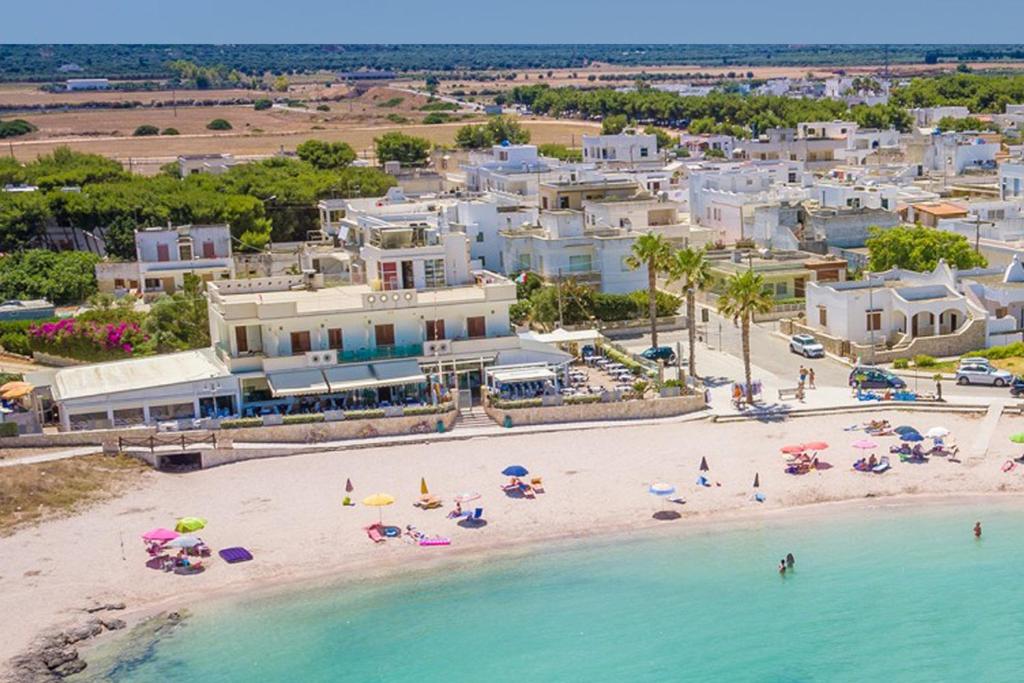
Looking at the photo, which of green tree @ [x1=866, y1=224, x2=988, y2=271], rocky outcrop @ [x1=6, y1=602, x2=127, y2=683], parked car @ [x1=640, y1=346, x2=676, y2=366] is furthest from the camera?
green tree @ [x1=866, y1=224, x2=988, y2=271]

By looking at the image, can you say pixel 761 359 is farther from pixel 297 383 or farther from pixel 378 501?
pixel 378 501

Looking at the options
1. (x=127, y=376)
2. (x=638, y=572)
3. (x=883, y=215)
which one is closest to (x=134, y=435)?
(x=127, y=376)

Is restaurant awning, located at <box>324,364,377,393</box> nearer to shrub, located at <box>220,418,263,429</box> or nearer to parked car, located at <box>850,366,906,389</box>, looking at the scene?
shrub, located at <box>220,418,263,429</box>

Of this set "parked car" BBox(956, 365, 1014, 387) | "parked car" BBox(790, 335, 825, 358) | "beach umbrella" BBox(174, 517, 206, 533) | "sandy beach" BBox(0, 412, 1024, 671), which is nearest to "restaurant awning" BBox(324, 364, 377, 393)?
"sandy beach" BBox(0, 412, 1024, 671)

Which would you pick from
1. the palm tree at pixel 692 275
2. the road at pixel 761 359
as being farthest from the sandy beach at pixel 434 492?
the palm tree at pixel 692 275

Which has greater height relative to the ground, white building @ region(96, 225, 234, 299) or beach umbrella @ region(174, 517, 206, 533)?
white building @ region(96, 225, 234, 299)

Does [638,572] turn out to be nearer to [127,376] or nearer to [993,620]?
[993,620]

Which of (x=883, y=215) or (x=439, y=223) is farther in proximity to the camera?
(x=883, y=215)
